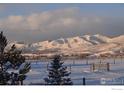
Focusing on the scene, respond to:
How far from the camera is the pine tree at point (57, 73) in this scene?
10.2 metres

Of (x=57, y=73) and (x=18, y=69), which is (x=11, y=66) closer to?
(x=18, y=69)

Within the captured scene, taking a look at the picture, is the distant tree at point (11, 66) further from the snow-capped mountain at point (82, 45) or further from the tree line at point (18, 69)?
the snow-capped mountain at point (82, 45)

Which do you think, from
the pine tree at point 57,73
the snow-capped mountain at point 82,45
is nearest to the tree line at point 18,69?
the pine tree at point 57,73

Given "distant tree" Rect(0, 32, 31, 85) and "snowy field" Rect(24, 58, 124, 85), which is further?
"distant tree" Rect(0, 32, 31, 85)

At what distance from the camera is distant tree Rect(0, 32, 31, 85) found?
1025 centimetres

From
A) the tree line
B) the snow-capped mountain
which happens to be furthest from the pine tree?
the snow-capped mountain

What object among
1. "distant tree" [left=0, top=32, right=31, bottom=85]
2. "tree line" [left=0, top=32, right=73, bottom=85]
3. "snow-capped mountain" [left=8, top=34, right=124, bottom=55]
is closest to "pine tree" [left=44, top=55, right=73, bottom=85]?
"tree line" [left=0, top=32, right=73, bottom=85]

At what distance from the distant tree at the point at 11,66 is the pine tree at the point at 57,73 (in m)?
0.30

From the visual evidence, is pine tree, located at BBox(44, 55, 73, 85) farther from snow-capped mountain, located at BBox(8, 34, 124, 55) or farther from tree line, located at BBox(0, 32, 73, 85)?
snow-capped mountain, located at BBox(8, 34, 124, 55)

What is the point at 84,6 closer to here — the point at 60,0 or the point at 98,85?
the point at 60,0

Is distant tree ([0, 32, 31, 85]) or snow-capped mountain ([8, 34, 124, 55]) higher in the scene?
snow-capped mountain ([8, 34, 124, 55])

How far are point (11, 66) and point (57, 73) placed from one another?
1.97 feet

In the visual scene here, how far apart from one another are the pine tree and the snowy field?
0.17 feet

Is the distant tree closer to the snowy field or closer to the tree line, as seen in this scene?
the tree line
